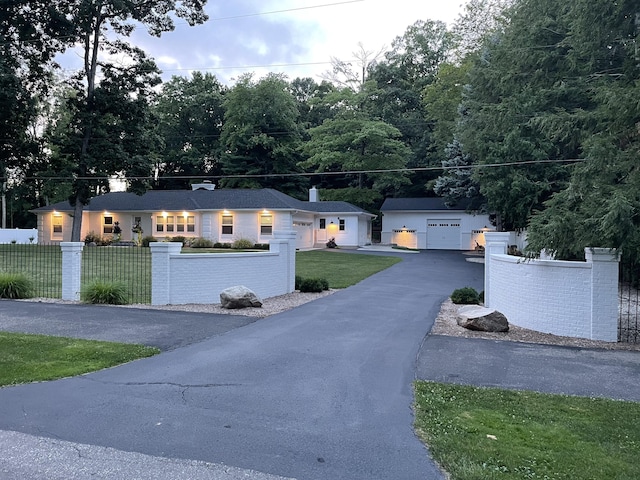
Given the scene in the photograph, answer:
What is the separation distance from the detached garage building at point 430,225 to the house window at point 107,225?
22.4m

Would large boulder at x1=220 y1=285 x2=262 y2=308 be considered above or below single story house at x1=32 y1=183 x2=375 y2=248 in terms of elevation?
below

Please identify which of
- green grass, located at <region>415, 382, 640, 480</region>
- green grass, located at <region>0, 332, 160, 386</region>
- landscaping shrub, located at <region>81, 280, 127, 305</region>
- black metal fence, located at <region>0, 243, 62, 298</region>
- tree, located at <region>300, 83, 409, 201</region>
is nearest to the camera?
green grass, located at <region>415, 382, 640, 480</region>

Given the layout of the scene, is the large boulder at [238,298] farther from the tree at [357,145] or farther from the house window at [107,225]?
the tree at [357,145]

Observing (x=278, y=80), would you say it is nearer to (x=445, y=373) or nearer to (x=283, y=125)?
(x=283, y=125)

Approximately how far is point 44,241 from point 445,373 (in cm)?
3617

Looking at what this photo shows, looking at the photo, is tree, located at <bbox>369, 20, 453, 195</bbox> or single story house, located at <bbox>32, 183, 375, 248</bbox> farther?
tree, located at <bbox>369, 20, 453, 195</bbox>

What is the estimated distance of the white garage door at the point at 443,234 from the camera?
40344mm

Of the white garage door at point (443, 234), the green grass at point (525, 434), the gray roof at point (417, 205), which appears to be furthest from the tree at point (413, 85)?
the green grass at point (525, 434)

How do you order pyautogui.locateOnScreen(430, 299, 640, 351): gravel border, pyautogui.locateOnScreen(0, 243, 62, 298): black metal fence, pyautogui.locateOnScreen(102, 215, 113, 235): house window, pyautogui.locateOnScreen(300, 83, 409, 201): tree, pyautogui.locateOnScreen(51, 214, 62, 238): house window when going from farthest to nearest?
pyautogui.locateOnScreen(300, 83, 409, 201): tree < pyautogui.locateOnScreen(51, 214, 62, 238): house window < pyautogui.locateOnScreen(102, 215, 113, 235): house window < pyautogui.locateOnScreen(0, 243, 62, 298): black metal fence < pyautogui.locateOnScreen(430, 299, 640, 351): gravel border

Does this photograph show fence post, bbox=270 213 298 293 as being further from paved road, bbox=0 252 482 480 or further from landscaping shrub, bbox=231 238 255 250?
landscaping shrub, bbox=231 238 255 250

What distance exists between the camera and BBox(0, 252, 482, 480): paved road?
143 inches

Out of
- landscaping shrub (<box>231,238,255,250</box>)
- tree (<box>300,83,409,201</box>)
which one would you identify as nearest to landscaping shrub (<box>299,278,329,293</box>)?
landscaping shrub (<box>231,238,255,250</box>)

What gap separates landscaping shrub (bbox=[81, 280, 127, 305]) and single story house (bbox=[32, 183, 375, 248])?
1967cm

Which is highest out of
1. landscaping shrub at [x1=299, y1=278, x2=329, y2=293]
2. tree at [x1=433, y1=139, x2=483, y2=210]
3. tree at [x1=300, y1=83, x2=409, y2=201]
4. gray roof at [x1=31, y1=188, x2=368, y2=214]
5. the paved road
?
tree at [x1=300, y1=83, x2=409, y2=201]
